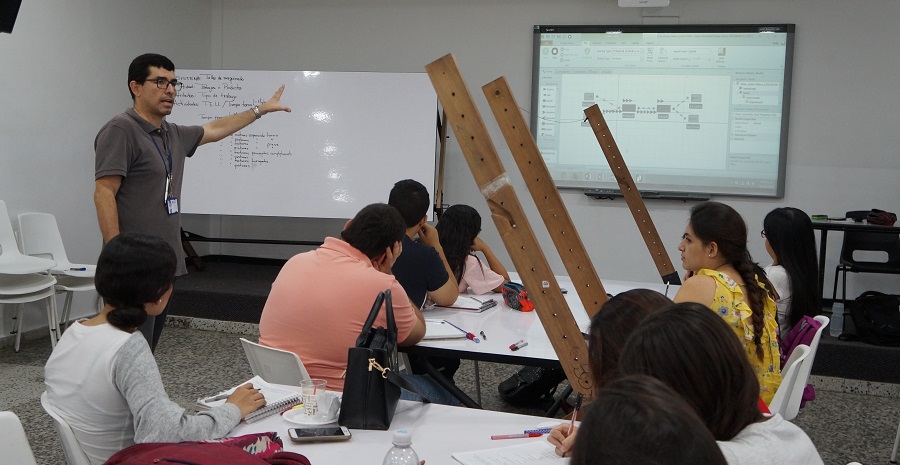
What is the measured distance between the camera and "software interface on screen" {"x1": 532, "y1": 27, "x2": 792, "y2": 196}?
6418 millimetres

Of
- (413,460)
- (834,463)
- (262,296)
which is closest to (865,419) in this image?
(834,463)

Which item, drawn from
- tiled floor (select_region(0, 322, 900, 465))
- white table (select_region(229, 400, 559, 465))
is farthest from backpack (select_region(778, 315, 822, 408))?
white table (select_region(229, 400, 559, 465))

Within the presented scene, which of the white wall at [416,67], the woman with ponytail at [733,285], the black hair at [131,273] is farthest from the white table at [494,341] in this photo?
the white wall at [416,67]

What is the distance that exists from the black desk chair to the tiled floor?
0.89 m

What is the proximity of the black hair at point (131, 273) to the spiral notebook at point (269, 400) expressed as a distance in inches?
12.5

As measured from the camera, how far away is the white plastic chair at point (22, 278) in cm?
485

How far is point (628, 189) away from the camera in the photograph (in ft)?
13.2

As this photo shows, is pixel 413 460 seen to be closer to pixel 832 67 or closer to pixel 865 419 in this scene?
pixel 865 419

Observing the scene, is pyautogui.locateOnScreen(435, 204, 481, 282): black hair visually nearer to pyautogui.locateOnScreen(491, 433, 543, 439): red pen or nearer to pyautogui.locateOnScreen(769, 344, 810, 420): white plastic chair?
pyautogui.locateOnScreen(769, 344, 810, 420): white plastic chair

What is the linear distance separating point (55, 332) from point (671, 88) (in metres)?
4.95

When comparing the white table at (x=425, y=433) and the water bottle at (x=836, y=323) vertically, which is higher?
the white table at (x=425, y=433)

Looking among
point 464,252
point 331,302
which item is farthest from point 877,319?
point 331,302

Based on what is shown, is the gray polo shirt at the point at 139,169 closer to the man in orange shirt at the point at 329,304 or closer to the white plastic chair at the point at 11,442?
the man in orange shirt at the point at 329,304

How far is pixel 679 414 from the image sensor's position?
0.86 m
